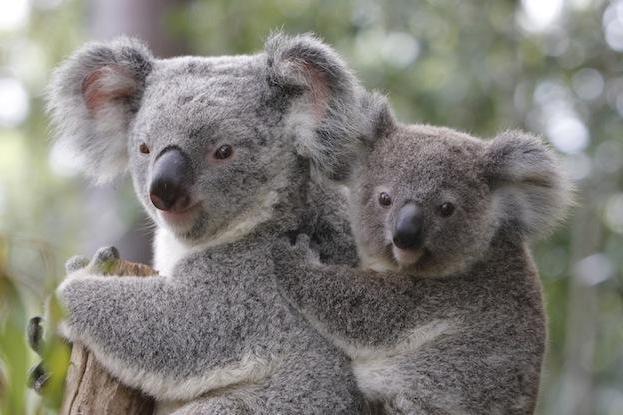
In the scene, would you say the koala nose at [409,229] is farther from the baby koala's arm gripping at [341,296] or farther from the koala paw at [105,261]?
the koala paw at [105,261]

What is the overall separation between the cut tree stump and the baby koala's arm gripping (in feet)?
2.28

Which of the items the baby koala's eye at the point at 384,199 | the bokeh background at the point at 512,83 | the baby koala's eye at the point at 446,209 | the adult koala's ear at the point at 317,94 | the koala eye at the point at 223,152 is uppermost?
the adult koala's ear at the point at 317,94

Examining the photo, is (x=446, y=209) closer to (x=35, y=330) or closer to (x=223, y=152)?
(x=223, y=152)

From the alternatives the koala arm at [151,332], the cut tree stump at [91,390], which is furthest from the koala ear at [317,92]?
the cut tree stump at [91,390]

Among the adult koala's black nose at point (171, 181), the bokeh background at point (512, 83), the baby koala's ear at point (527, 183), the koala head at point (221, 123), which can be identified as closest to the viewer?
the adult koala's black nose at point (171, 181)

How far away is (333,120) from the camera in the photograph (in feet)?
11.2

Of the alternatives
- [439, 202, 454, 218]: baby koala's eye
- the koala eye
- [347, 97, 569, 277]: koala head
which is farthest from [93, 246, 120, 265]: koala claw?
[439, 202, 454, 218]: baby koala's eye

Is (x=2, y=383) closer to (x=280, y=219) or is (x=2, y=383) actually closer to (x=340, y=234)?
(x=280, y=219)

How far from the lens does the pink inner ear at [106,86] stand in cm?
364

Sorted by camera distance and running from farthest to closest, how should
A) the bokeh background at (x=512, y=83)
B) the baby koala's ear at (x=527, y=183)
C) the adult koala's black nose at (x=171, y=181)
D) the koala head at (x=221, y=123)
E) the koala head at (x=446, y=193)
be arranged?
the bokeh background at (x=512, y=83) → the baby koala's ear at (x=527, y=183) → the koala head at (x=446, y=193) → the koala head at (x=221, y=123) → the adult koala's black nose at (x=171, y=181)

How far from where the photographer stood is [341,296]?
3234 mm

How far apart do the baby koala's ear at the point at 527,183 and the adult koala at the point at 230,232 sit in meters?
0.60

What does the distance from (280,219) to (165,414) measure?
850mm

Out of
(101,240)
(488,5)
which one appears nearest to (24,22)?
(101,240)
